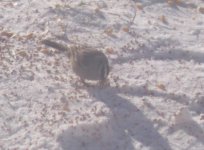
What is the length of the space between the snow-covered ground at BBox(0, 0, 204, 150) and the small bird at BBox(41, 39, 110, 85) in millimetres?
139

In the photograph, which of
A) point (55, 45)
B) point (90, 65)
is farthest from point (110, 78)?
point (55, 45)

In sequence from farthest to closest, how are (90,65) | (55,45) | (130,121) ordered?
(55,45)
(90,65)
(130,121)

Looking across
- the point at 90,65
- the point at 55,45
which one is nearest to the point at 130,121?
the point at 90,65

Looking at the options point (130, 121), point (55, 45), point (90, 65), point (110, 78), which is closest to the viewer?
point (130, 121)

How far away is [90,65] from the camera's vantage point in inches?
206

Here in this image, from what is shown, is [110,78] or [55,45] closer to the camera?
[110,78]

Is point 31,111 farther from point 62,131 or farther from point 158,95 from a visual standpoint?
point 158,95

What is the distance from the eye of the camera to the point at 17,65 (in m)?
5.62

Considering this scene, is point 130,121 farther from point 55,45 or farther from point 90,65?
point 55,45

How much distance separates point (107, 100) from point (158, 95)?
44 centimetres

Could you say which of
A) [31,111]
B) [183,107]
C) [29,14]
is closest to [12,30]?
[29,14]

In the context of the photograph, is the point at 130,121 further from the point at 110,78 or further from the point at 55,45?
the point at 55,45

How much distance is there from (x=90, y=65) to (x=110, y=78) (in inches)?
14.5

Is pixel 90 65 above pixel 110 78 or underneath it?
above
